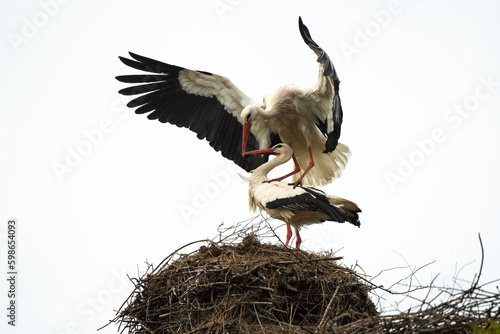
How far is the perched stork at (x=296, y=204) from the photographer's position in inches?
260

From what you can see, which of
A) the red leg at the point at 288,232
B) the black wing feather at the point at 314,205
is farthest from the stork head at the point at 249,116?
the black wing feather at the point at 314,205

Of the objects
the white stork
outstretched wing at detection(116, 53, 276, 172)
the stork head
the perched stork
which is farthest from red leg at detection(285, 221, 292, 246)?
outstretched wing at detection(116, 53, 276, 172)

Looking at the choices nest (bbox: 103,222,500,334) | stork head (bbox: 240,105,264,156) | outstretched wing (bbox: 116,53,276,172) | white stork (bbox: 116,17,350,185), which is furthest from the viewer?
outstretched wing (bbox: 116,53,276,172)

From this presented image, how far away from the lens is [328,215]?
21.7 ft

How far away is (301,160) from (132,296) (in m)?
3.19

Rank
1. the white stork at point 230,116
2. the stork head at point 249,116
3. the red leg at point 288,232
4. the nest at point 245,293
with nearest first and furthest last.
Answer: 1. the nest at point 245,293
2. the red leg at point 288,232
3. the stork head at point 249,116
4. the white stork at point 230,116

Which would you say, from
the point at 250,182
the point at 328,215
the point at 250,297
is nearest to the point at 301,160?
the point at 250,182

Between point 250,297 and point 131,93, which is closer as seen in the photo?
point 250,297

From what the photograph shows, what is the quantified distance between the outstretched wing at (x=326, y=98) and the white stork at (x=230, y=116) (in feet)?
0.21

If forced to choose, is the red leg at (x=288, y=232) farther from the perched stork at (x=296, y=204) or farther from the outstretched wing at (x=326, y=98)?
the outstretched wing at (x=326, y=98)

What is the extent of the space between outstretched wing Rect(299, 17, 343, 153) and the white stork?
0.21 ft

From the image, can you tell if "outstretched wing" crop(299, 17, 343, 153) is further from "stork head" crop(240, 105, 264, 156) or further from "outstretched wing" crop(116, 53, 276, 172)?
"outstretched wing" crop(116, 53, 276, 172)

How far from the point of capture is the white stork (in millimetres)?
7891

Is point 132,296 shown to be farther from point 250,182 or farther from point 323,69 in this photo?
point 323,69
